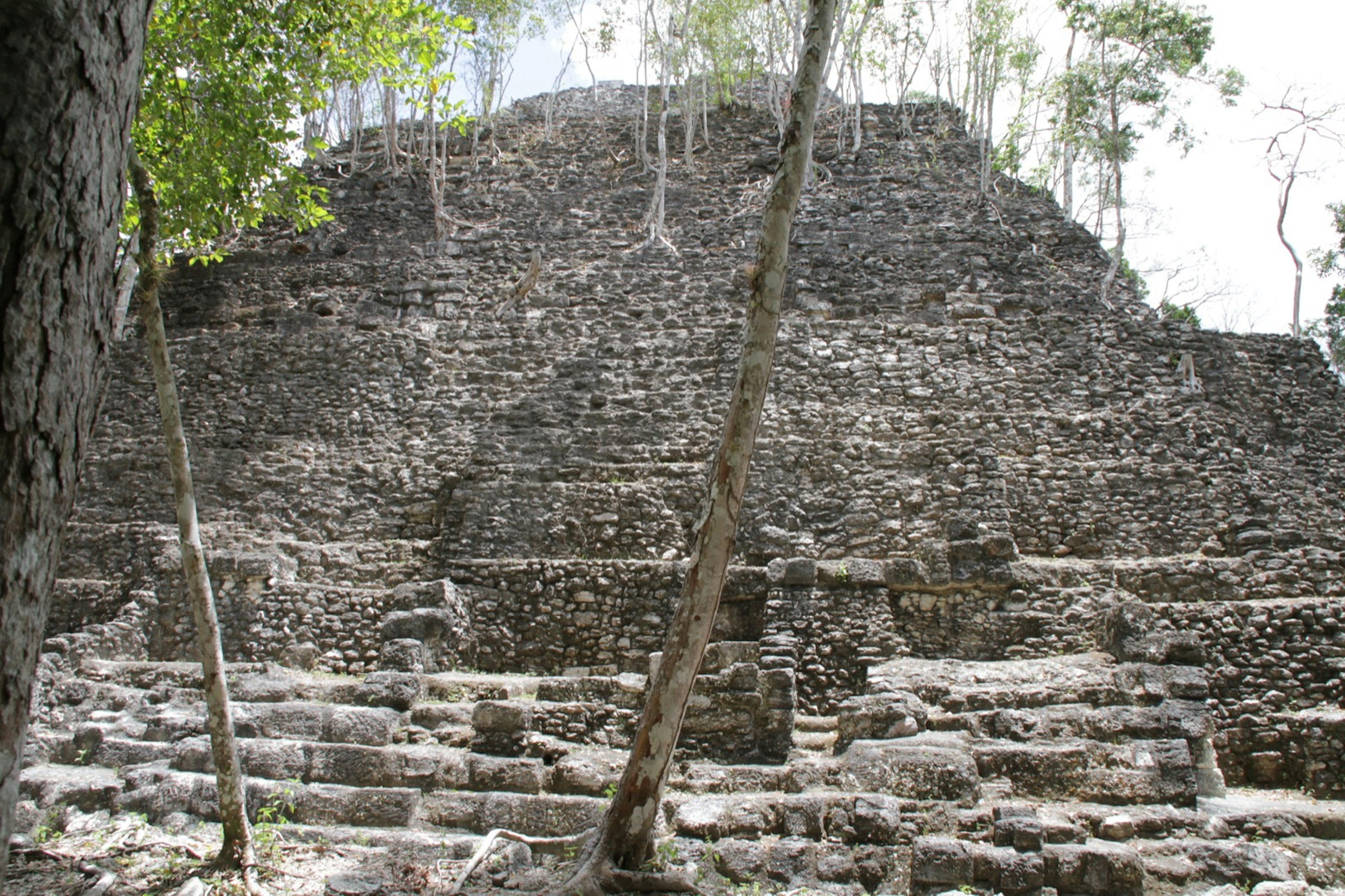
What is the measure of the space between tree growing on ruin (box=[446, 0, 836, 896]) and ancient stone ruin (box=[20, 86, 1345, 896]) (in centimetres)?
105

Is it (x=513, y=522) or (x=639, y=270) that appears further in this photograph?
(x=639, y=270)

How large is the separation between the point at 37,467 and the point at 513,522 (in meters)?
8.05

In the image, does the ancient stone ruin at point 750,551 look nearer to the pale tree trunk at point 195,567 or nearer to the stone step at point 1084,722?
the stone step at point 1084,722

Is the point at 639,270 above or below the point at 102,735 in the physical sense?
above

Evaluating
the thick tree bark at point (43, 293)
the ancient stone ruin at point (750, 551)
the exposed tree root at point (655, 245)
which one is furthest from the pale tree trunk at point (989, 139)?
the thick tree bark at point (43, 293)

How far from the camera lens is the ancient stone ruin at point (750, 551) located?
18.3ft

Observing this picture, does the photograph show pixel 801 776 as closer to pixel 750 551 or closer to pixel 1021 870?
pixel 1021 870

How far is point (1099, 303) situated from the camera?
1267 centimetres

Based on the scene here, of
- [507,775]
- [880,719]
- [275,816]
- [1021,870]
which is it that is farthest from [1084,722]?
[275,816]

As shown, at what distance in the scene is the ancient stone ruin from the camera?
5.59 metres

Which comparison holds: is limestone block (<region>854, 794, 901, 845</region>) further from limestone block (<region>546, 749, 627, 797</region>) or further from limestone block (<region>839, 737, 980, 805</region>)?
limestone block (<region>546, 749, 627, 797</region>)

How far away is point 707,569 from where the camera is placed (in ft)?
13.6

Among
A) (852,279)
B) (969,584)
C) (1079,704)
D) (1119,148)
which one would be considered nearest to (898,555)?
(969,584)

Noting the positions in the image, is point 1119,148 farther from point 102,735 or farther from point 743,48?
point 102,735
